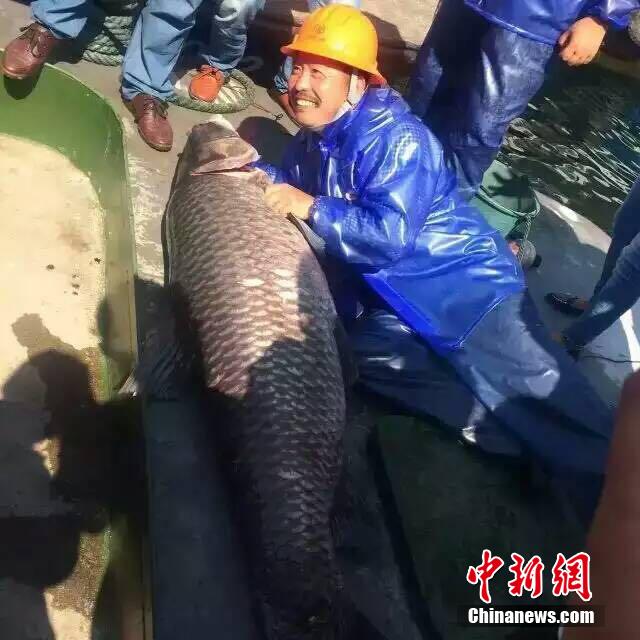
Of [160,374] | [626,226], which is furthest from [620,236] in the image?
[160,374]

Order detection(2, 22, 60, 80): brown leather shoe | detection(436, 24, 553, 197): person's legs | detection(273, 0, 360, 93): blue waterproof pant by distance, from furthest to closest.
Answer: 1. detection(273, 0, 360, 93): blue waterproof pant
2. detection(2, 22, 60, 80): brown leather shoe
3. detection(436, 24, 553, 197): person's legs

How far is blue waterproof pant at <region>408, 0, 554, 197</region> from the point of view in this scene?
3.63m

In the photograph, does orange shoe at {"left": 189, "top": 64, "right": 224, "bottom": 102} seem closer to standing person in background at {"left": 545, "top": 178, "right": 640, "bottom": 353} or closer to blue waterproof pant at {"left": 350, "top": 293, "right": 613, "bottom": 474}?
blue waterproof pant at {"left": 350, "top": 293, "right": 613, "bottom": 474}

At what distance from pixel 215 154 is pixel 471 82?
158 cm

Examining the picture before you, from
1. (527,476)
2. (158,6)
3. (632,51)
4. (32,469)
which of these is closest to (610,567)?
(527,476)

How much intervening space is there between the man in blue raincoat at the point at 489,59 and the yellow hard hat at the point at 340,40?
37.7 inches

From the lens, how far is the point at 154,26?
4148 mm

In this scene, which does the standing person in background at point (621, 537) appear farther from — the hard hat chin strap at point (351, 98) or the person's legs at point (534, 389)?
the hard hat chin strap at point (351, 98)

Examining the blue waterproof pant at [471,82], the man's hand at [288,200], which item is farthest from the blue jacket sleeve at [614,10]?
the man's hand at [288,200]

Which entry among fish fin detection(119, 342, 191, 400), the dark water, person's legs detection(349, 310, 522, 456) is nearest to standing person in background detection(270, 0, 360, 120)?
person's legs detection(349, 310, 522, 456)

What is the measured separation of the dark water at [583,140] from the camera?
23.0 ft

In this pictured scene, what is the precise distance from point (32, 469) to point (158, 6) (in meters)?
2.97

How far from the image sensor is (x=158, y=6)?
409 cm

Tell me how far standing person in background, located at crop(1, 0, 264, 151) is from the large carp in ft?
3.70
